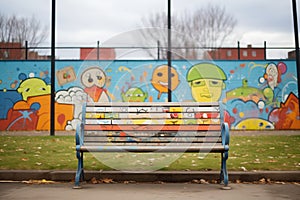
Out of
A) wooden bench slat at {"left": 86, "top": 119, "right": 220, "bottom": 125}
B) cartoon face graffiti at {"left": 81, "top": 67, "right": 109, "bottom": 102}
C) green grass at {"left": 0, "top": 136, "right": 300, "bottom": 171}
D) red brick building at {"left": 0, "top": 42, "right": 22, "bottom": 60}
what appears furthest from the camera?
red brick building at {"left": 0, "top": 42, "right": 22, "bottom": 60}

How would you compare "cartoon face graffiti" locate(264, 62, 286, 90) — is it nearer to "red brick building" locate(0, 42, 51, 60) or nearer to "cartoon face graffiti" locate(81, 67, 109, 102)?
"cartoon face graffiti" locate(81, 67, 109, 102)

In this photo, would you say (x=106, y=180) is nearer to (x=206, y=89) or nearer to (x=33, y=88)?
(x=206, y=89)

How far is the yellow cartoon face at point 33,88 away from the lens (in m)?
17.1

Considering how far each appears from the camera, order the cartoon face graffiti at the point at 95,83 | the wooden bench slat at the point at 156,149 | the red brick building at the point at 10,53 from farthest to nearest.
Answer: the red brick building at the point at 10,53 → the cartoon face graffiti at the point at 95,83 → the wooden bench slat at the point at 156,149

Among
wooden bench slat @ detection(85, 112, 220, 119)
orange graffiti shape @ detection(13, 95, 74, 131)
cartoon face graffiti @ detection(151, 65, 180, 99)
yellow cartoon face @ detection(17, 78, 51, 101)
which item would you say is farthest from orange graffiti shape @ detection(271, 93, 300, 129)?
wooden bench slat @ detection(85, 112, 220, 119)

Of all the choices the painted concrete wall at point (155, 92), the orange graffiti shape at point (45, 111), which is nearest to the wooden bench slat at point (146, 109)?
the painted concrete wall at point (155, 92)

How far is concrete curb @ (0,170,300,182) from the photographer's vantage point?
5.01 metres

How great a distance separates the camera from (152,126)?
4965 millimetres

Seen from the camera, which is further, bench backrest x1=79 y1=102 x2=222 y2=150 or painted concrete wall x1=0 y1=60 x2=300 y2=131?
painted concrete wall x1=0 y1=60 x2=300 y2=131

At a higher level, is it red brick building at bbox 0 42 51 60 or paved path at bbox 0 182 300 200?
red brick building at bbox 0 42 51 60

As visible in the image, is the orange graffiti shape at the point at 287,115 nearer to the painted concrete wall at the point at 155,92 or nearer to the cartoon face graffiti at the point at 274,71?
the painted concrete wall at the point at 155,92

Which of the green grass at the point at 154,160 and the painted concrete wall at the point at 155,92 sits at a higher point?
the painted concrete wall at the point at 155,92

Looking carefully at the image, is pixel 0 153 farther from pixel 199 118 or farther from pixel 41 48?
pixel 41 48

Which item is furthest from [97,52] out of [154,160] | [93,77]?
[154,160]
